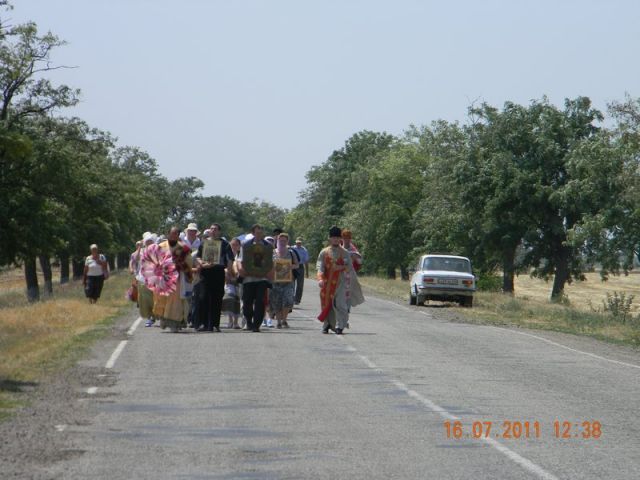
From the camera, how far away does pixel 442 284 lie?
41.2 m

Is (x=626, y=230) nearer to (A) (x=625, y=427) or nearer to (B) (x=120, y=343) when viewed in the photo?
(B) (x=120, y=343)

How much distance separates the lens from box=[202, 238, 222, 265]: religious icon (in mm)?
23984

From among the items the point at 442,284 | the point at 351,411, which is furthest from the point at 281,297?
the point at 442,284

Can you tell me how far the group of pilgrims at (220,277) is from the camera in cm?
2355

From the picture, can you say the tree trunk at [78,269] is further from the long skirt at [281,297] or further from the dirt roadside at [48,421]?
the dirt roadside at [48,421]

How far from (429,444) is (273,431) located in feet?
4.63

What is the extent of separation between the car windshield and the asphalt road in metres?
20.2

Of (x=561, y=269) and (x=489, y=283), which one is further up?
(x=561, y=269)

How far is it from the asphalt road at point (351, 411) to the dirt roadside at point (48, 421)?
0.13m

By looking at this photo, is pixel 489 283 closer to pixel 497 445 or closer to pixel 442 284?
pixel 442 284

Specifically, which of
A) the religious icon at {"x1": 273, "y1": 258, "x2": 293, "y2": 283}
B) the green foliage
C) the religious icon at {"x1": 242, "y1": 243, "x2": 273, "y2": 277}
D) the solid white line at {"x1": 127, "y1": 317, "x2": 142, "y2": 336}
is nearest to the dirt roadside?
the solid white line at {"x1": 127, "y1": 317, "x2": 142, "y2": 336}

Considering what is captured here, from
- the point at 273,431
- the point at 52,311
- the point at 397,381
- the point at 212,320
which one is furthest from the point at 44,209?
the point at 273,431

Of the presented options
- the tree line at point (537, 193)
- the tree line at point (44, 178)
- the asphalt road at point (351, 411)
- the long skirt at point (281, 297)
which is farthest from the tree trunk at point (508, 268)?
the asphalt road at point (351, 411)

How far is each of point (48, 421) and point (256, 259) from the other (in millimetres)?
12563
